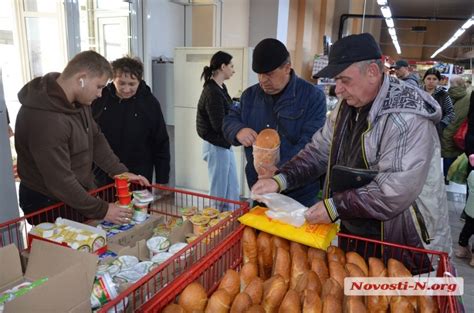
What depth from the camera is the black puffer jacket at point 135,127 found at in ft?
8.61

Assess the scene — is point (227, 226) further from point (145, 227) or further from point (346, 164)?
point (346, 164)

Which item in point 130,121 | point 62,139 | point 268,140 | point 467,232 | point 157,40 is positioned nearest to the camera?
point 62,139

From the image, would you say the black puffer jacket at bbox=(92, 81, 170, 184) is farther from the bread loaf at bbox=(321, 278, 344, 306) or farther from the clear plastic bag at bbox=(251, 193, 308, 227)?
the bread loaf at bbox=(321, 278, 344, 306)

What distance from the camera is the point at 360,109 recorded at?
5.07 ft

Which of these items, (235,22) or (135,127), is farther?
(235,22)

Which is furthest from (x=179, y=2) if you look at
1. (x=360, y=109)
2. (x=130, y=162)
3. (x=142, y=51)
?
(x=360, y=109)

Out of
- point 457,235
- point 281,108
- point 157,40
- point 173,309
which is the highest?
point 157,40

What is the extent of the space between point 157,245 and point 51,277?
525 millimetres

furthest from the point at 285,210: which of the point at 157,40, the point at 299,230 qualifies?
the point at 157,40

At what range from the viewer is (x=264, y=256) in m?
1.26

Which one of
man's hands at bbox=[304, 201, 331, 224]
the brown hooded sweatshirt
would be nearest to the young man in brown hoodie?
the brown hooded sweatshirt

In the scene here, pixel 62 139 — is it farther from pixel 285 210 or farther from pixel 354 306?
pixel 354 306

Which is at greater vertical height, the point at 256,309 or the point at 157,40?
the point at 157,40

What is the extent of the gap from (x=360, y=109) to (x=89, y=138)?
1.28m
